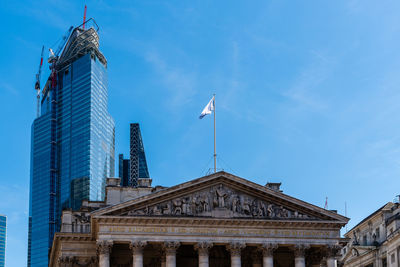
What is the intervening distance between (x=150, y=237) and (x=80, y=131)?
130189mm

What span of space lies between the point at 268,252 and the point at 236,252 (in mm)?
3112

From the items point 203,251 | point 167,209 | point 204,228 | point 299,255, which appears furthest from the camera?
point 299,255

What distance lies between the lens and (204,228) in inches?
2621

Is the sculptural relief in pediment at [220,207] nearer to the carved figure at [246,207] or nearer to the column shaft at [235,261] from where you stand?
the carved figure at [246,207]

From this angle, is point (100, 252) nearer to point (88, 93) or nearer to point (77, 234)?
point (77, 234)

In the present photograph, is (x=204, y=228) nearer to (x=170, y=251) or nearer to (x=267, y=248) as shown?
(x=170, y=251)

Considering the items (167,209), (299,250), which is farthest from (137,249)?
(299,250)

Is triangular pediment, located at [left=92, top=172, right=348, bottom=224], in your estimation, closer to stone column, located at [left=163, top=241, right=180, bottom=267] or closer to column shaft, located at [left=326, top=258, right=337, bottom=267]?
stone column, located at [left=163, top=241, right=180, bottom=267]

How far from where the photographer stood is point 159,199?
66312 mm

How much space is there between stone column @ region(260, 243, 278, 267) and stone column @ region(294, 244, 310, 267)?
6.78ft

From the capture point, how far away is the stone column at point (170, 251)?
6494cm

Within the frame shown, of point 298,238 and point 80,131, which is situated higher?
point 80,131

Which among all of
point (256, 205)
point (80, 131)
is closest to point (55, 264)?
point (256, 205)

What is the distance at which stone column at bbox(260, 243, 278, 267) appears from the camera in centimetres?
6675
